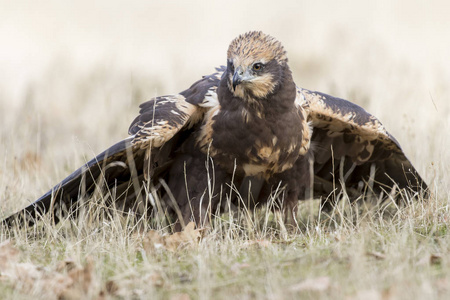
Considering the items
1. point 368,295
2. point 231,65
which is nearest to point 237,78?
point 231,65

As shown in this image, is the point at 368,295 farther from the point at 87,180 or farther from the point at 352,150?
the point at 352,150

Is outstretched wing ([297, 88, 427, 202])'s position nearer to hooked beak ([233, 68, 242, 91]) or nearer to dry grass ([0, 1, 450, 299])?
dry grass ([0, 1, 450, 299])

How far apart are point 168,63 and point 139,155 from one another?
288 inches

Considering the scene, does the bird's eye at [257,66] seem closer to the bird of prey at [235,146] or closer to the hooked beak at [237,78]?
the bird of prey at [235,146]

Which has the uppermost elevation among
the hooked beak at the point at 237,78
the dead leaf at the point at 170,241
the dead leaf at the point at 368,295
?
the hooked beak at the point at 237,78

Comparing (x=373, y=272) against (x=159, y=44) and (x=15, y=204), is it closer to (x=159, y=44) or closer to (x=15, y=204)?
(x=15, y=204)

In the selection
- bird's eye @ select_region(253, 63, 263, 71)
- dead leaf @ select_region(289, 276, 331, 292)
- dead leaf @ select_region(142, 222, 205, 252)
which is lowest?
dead leaf @ select_region(142, 222, 205, 252)

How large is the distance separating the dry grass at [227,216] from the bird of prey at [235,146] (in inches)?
11.6

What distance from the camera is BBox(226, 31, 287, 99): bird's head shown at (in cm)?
524

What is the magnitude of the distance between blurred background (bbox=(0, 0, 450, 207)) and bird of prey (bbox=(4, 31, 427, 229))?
60cm

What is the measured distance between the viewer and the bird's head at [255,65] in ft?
17.2

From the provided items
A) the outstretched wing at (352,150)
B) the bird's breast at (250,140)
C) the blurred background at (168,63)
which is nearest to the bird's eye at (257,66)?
the bird's breast at (250,140)

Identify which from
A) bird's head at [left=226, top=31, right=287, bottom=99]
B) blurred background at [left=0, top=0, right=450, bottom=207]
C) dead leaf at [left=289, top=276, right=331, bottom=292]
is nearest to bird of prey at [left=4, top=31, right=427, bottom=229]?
bird's head at [left=226, top=31, right=287, bottom=99]

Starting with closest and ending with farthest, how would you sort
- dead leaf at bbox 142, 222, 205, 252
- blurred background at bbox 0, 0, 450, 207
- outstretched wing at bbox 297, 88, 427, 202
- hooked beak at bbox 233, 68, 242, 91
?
dead leaf at bbox 142, 222, 205, 252
hooked beak at bbox 233, 68, 242, 91
outstretched wing at bbox 297, 88, 427, 202
blurred background at bbox 0, 0, 450, 207
